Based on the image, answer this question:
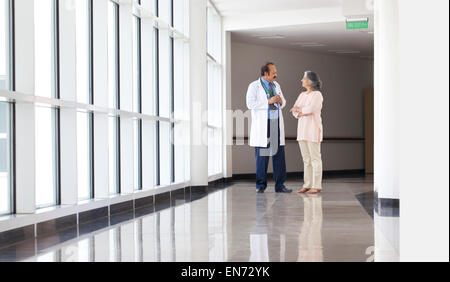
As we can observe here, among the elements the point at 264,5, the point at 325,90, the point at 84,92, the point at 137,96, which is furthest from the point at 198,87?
the point at 325,90

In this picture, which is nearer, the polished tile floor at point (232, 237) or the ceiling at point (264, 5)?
the polished tile floor at point (232, 237)

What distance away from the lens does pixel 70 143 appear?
512cm

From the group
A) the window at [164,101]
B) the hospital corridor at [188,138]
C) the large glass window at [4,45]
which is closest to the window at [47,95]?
the hospital corridor at [188,138]

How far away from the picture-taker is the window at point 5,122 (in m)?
4.24

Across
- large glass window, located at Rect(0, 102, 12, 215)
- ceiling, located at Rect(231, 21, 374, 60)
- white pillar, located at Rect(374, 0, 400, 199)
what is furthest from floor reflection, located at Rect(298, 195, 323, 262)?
ceiling, located at Rect(231, 21, 374, 60)

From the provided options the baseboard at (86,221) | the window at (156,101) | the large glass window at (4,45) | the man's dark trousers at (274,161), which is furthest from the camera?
the man's dark trousers at (274,161)

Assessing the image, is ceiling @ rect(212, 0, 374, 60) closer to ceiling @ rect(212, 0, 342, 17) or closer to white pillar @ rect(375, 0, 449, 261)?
ceiling @ rect(212, 0, 342, 17)

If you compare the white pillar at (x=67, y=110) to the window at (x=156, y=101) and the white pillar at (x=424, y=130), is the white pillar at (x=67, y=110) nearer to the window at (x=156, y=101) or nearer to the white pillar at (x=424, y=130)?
the window at (x=156, y=101)

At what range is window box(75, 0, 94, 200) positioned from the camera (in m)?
5.80

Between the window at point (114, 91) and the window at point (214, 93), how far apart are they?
451 centimetres
